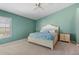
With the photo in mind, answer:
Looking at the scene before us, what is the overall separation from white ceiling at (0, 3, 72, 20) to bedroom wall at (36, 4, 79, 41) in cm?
8

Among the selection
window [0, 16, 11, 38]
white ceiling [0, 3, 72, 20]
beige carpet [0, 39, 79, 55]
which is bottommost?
beige carpet [0, 39, 79, 55]

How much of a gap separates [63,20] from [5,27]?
38.4 inches

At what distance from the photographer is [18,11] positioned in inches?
52.4

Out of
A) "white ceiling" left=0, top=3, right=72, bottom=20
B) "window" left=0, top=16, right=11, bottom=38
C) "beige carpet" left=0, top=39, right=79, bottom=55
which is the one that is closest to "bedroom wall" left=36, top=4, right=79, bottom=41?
"white ceiling" left=0, top=3, right=72, bottom=20

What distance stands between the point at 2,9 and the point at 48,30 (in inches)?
32.2

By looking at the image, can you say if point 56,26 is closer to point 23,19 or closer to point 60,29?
point 60,29

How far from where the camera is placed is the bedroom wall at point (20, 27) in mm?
1344

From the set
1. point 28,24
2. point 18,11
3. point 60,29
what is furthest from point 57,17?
point 18,11

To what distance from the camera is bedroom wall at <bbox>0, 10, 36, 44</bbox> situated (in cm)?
134

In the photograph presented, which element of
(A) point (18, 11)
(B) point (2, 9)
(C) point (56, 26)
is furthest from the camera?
(C) point (56, 26)

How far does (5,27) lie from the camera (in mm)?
1271

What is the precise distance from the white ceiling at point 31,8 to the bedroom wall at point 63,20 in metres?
0.08

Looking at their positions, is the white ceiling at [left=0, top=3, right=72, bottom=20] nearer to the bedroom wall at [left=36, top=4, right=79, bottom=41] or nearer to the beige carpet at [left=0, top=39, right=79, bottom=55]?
the bedroom wall at [left=36, top=4, right=79, bottom=41]

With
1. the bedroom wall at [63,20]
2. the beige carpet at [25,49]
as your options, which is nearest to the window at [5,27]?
the beige carpet at [25,49]
